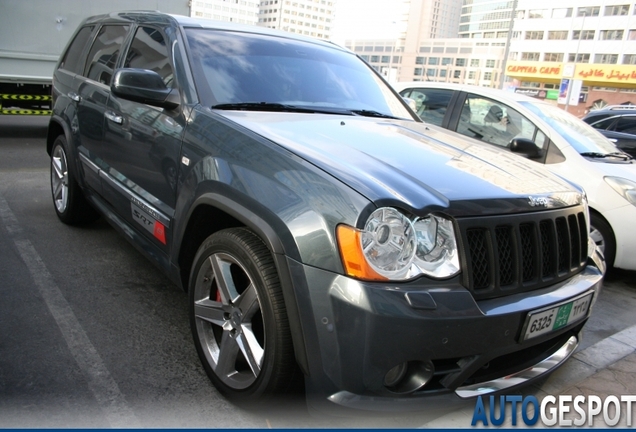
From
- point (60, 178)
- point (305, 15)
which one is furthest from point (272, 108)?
point (305, 15)

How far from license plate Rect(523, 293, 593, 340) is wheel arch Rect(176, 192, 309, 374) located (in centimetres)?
92

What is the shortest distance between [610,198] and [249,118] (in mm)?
3461

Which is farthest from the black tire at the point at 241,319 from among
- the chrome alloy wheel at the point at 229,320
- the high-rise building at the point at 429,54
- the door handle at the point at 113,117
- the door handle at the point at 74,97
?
the high-rise building at the point at 429,54

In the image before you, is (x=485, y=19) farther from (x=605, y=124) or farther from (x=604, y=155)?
(x=604, y=155)

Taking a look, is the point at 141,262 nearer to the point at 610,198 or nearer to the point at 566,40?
the point at 610,198

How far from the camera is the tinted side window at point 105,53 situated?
13.5 ft

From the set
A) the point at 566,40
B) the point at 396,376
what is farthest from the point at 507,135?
the point at 566,40

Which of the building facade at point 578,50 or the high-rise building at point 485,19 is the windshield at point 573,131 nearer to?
the building facade at point 578,50

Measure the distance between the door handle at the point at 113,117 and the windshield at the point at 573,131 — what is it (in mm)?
3964

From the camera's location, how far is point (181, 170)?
9.59 ft

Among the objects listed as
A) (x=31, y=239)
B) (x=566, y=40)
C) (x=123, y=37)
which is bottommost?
(x=31, y=239)

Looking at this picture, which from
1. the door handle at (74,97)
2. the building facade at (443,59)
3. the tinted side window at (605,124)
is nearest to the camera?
the door handle at (74,97)

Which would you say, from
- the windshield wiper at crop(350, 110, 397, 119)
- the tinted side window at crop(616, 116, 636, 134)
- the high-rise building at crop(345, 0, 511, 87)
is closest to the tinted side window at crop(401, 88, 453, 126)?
the windshield wiper at crop(350, 110, 397, 119)

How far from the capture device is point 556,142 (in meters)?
5.32
